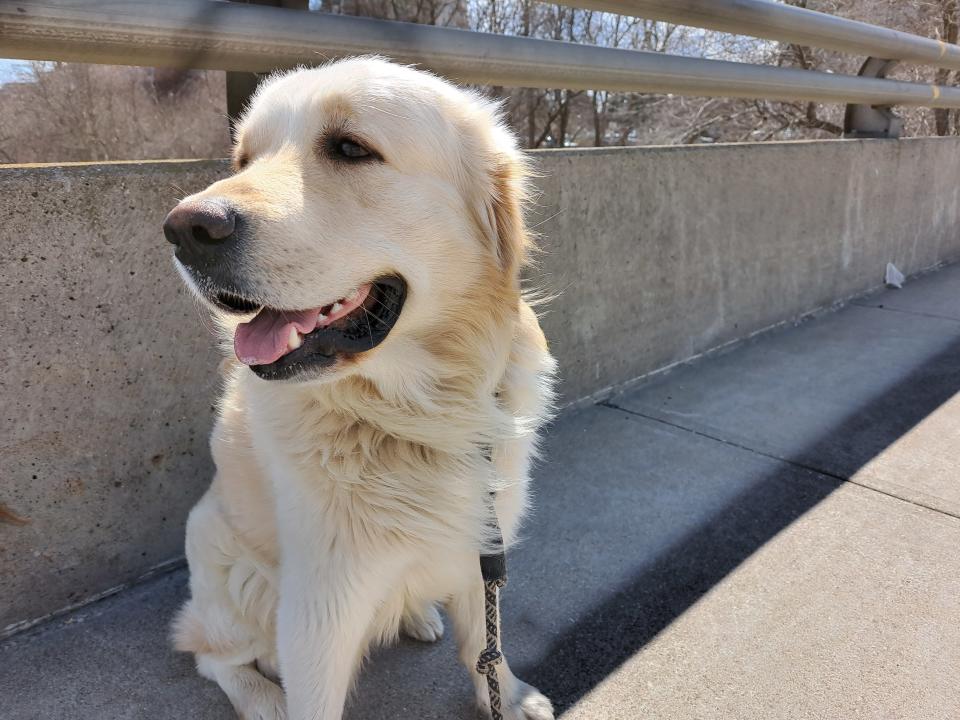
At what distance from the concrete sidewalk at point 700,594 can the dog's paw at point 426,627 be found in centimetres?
6

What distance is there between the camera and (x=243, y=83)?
8.79 ft

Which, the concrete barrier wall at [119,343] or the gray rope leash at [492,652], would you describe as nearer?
the gray rope leash at [492,652]

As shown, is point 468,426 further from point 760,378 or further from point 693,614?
point 760,378

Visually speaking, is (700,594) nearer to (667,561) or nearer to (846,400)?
(667,561)

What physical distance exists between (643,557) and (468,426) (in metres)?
1.23

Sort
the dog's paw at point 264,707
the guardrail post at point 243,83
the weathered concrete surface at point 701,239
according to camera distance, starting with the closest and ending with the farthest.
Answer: the dog's paw at point 264,707 → the guardrail post at point 243,83 → the weathered concrete surface at point 701,239

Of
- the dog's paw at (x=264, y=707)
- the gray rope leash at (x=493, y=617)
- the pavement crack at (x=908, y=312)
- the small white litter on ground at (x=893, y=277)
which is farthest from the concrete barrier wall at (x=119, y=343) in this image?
the small white litter on ground at (x=893, y=277)

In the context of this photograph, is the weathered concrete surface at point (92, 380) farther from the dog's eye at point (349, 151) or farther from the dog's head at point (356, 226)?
the dog's eye at point (349, 151)

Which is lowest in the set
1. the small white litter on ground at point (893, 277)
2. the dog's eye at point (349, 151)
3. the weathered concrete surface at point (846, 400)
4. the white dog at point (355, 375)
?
the weathered concrete surface at point (846, 400)

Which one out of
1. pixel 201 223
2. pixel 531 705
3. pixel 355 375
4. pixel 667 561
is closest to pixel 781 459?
pixel 667 561

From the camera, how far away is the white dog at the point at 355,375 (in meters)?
1.62

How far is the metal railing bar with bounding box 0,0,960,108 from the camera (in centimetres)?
208

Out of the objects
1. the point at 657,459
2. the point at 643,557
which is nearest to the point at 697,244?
the point at 657,459

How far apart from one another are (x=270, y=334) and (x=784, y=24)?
419 cm
